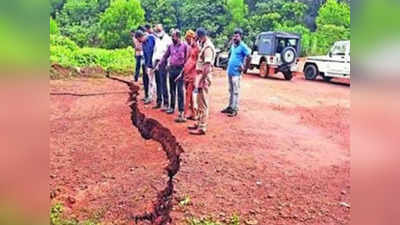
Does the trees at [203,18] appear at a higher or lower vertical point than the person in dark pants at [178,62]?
higher

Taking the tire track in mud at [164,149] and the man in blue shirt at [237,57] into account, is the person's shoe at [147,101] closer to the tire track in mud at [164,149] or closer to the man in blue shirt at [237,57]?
the tire track in mud at [164,149]

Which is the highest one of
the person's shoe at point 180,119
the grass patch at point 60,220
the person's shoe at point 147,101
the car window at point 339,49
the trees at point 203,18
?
the trees at point 203,18

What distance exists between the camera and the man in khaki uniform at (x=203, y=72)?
4.60 metres

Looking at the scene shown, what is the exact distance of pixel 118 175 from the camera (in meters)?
4.27

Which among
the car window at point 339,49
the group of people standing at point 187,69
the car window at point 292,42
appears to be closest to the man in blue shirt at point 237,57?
the group of people standing at point 187,69

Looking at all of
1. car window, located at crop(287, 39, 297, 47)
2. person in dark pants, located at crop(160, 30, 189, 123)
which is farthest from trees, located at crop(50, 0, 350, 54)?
person in dark pants, located at crop(160, 30, 189, 123)

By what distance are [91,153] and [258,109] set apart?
2.80m

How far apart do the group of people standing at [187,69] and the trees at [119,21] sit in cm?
613

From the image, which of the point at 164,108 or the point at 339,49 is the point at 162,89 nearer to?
the point at 164,108

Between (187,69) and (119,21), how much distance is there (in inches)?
318

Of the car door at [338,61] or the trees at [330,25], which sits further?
the trees at [330,25]

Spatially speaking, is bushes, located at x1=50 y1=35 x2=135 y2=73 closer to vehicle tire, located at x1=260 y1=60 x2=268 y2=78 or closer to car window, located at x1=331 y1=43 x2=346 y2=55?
vehicle tire, located at x1=260 y1=60 x2=268 y2=78
